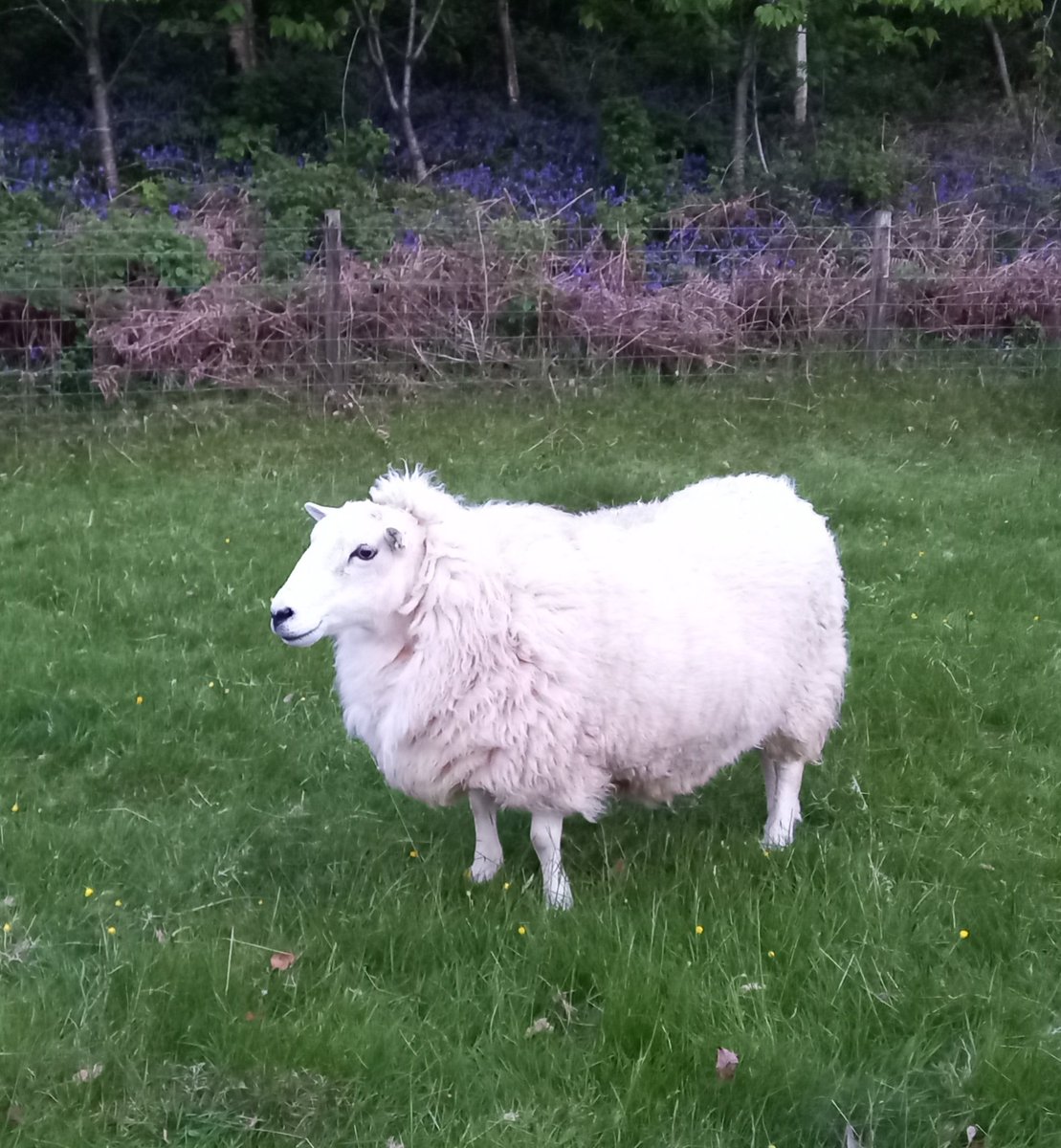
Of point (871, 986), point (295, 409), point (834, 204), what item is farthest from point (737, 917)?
point (834, 204)

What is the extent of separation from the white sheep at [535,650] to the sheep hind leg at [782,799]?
0.29 metres

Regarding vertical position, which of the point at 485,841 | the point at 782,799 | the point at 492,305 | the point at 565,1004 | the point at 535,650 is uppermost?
the point at 535,650

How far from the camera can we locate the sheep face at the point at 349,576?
323cm

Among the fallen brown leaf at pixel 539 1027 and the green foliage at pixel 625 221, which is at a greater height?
the fallen brown leaf at pixel 539 1027

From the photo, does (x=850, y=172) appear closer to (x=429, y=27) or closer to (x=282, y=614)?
(x=429, y=27)

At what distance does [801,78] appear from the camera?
53.4 ft

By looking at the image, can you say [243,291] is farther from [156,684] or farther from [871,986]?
[871,986]

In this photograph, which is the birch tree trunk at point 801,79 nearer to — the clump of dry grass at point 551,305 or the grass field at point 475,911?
the clump of dry grass at point 551,305

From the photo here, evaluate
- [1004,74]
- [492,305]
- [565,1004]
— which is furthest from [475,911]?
[1004,74]

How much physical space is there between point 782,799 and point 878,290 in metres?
7.97

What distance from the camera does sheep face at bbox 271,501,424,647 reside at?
3227mm

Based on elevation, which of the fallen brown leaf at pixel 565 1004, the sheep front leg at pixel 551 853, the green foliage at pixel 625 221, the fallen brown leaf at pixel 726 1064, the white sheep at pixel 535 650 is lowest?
the green foliage at pixel 625 221

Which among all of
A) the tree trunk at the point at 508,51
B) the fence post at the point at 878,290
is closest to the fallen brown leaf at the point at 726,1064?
the fence post at the point at 878,290

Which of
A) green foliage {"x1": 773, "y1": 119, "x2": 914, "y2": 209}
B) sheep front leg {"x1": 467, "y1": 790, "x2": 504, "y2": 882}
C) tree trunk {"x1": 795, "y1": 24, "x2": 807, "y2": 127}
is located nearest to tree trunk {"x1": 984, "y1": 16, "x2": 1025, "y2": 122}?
tree trunk {"x1": 795, "y1": 24, "x2": 807, "y2": 127}
